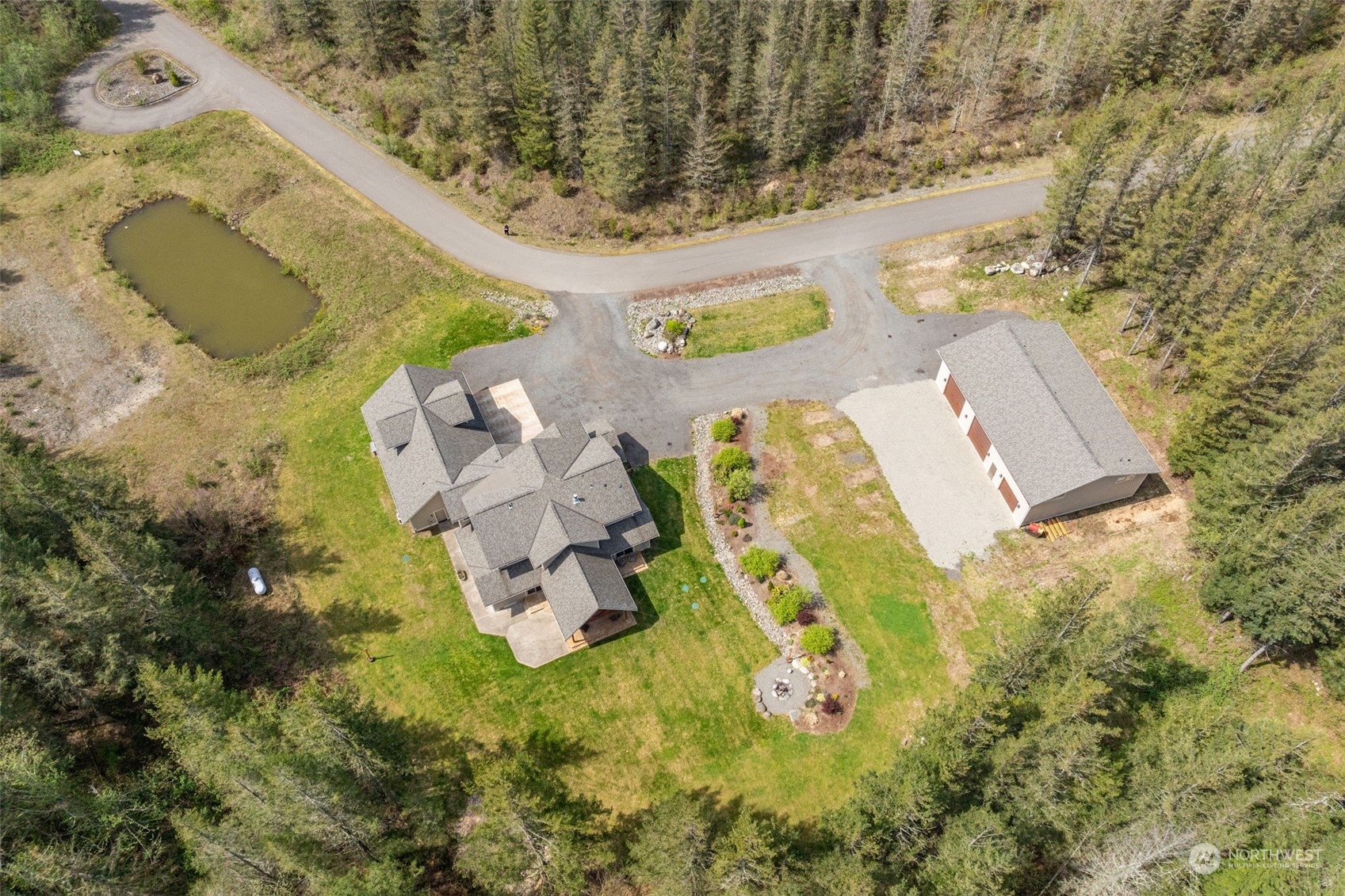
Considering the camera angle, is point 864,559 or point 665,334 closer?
point 864,559

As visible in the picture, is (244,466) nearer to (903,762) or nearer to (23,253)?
(23,253)

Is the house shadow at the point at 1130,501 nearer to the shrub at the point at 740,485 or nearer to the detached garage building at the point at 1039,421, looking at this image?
the detached garage building at the point at 1039,421

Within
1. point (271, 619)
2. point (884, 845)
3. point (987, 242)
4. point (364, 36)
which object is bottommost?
point (271, 619)

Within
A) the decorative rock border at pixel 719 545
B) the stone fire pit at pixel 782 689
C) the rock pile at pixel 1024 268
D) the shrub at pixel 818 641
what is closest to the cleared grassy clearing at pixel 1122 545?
the rock pile at pixel 1024 268

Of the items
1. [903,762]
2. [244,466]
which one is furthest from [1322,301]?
[244,466]

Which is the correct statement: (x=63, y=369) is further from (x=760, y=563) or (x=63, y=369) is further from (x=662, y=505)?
(x=760, y=563)

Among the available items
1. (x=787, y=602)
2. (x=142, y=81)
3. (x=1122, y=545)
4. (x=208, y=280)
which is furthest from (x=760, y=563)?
(x=142, y=81)

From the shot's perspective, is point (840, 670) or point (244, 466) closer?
point (840, 670)
